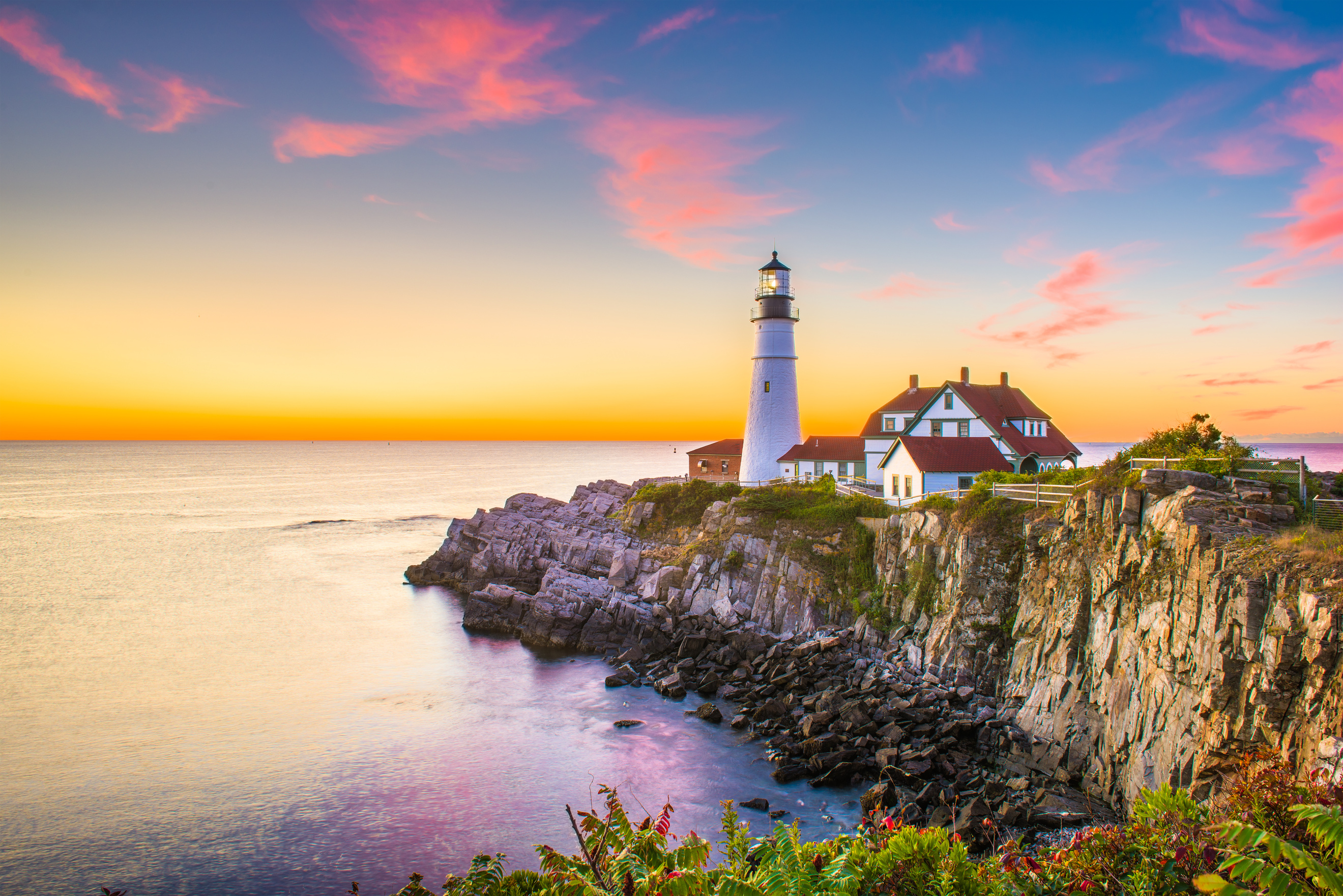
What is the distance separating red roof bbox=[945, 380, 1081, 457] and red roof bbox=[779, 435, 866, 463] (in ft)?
23.3

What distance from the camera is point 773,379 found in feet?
150

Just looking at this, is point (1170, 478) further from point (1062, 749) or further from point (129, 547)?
point (129, 547)

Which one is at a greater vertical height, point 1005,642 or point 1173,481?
point 1173,481

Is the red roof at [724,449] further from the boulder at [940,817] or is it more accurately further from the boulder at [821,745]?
the boulder at [940,817]

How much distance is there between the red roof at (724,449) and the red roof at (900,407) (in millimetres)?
A: 11002

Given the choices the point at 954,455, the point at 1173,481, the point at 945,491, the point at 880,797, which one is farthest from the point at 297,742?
the point at 954,455

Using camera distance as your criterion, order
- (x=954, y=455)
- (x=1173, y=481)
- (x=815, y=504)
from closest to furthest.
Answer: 1. (x=1173, y=481)
2. (x=954, y=455)
3. (x=815, y=504)

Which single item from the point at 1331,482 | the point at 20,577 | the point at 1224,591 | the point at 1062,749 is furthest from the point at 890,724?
the point at 20,577

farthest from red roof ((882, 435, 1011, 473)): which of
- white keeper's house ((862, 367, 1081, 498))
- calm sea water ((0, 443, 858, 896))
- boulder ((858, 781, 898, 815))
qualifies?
boulder ((858, 781, 898, 815))

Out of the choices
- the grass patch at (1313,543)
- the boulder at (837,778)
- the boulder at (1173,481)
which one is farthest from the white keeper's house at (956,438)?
the grass patch at (1313,543)

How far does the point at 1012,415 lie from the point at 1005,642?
74.1ft

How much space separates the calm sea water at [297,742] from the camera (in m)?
16.5

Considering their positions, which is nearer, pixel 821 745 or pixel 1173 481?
pixel 1173 481

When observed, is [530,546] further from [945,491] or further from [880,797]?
[880,797]
